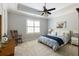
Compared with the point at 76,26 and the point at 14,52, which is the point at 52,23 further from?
the point at 14,52

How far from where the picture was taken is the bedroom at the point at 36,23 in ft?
4.36

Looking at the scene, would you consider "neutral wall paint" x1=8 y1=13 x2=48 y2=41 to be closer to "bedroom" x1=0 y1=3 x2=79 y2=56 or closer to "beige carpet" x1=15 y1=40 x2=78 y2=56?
"bedroom" x1=0 y1=3 x2=79 y2=56

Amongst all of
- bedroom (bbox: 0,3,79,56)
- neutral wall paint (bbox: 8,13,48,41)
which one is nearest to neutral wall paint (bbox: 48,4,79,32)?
bedroom (bbox: 0,3,79,56)

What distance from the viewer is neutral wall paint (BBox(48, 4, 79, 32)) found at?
4.44 ft

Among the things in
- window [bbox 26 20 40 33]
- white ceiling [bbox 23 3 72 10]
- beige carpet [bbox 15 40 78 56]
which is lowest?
beige carpet [bbox 15 40 78 56]

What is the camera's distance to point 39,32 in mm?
1536

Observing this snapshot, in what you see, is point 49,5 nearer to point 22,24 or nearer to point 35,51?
point 22,24

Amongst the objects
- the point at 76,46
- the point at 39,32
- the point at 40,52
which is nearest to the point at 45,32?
the point at 39,32

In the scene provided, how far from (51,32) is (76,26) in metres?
0.53

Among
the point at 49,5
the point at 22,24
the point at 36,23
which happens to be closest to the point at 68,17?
the point at 49,5

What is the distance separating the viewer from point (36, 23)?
155 centimetres

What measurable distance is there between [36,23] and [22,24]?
0.31m

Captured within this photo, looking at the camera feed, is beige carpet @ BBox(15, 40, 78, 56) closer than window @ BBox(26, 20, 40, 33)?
Yes

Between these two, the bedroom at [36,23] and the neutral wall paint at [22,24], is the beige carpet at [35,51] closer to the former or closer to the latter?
the bedroom at [36,23]
